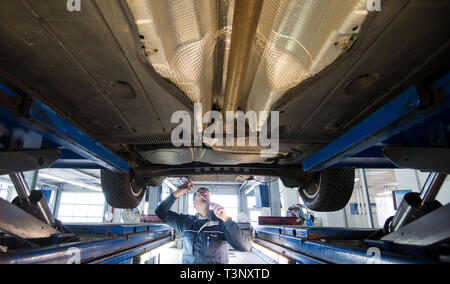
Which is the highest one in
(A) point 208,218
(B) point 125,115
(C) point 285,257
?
(B) point 125,115

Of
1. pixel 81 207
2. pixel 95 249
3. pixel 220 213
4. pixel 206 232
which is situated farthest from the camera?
pixel 81 207

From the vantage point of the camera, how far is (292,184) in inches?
83.8

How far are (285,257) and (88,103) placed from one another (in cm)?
163

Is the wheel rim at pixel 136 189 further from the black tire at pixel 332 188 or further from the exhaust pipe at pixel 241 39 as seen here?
the black tire at pixel 332 188

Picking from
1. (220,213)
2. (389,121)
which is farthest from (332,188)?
(389,121)

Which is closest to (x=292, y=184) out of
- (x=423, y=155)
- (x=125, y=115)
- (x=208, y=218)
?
(x=208, y=218)

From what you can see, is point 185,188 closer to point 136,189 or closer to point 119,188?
point 136,189

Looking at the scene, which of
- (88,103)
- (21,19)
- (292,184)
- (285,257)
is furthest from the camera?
(292,184)

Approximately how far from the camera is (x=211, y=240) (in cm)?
203

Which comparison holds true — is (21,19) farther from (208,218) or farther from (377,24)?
(208,218)

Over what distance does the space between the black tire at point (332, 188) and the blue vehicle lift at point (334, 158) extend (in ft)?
0.70

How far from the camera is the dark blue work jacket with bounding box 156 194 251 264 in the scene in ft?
6.39

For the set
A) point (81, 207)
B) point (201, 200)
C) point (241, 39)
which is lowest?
point (81, 207)

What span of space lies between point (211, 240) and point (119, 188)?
867 mm
